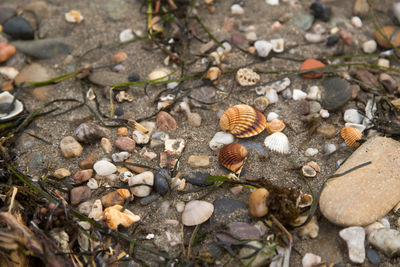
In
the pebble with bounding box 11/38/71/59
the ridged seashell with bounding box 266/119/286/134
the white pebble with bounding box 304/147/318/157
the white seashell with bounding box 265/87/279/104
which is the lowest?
the white pebble with bounding box 304/147/318/157

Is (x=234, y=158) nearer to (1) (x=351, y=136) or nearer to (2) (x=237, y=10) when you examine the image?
(1) (x=351, y=136)

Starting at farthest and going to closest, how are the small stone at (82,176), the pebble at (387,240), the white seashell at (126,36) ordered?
the white seashell at (126,36), the small stone at (82,176), the pebble at (387,240)

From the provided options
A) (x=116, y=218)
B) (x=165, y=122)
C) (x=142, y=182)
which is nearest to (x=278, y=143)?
(x=165, y=122)

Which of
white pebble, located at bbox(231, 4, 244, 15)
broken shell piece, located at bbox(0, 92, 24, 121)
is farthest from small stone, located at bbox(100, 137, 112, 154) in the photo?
white pebble, located at bbox(231, 4, 244, 15)

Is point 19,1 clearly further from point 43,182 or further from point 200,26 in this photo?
point 43,182

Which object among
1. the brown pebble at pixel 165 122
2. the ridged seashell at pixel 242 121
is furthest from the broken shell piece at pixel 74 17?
the ridged seashell at pixel 242 121

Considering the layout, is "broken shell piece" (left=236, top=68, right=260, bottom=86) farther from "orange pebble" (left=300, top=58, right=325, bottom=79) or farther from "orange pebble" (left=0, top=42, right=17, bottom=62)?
"orange pebble" (left=0, top=42, right=17, bottom=62)

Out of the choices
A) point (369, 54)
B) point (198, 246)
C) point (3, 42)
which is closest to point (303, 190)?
point (198, 246)

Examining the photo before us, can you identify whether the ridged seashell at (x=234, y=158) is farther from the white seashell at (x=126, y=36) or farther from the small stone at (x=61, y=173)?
the white seashell at (x=126, y=36)
